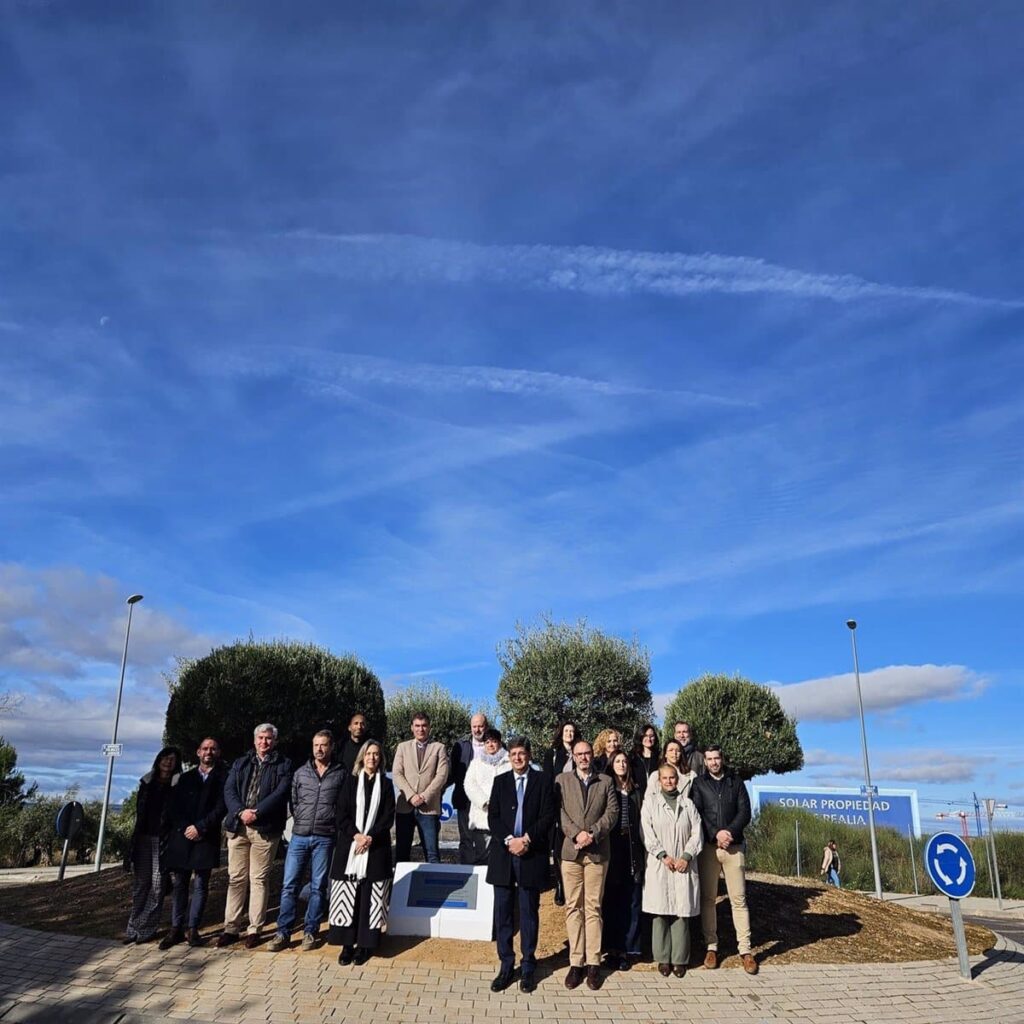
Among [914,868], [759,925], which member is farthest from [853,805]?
[759,925]

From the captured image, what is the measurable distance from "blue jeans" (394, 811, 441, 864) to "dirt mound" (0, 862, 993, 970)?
1.28 m

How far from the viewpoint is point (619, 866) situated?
854cm

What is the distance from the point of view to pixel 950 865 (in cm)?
911

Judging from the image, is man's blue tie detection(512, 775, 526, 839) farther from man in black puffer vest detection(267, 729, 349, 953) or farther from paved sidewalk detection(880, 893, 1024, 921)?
paved sidewalk detection(880, 893, 1024, 921)

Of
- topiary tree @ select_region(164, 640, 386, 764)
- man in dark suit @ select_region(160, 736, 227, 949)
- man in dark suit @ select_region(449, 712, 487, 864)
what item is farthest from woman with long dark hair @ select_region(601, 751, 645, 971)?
topiary tree @ select_region(164, 640, 386, 764)

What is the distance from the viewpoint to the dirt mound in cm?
853

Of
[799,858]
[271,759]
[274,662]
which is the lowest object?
[799,858]

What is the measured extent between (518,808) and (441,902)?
180 cm

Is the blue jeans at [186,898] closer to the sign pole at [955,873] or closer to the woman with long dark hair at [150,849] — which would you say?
the woman with long dark hair at [150,849]

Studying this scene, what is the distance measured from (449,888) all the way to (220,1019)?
9.88ft

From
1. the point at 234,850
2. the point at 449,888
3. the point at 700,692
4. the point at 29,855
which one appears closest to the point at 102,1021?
the point at 234,850

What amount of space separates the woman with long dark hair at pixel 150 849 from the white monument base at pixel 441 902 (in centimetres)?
239

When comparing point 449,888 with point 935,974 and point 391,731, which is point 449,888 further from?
point 391,731

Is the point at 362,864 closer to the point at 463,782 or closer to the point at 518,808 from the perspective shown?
the point at 518,808
